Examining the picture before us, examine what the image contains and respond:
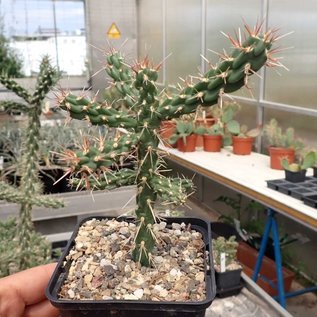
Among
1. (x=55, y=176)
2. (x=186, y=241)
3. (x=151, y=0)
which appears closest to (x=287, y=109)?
(x=55, y=176)

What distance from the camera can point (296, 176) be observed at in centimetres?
174

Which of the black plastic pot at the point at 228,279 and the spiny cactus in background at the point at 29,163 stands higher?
the spiny cactus in background at the point at 29,163

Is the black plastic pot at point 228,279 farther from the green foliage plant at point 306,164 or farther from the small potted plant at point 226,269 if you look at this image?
the green foliage plant at point 306,164

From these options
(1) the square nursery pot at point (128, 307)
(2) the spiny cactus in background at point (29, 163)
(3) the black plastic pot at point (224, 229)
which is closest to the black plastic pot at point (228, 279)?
(2) the spiny cactus in background at point (29, 163)

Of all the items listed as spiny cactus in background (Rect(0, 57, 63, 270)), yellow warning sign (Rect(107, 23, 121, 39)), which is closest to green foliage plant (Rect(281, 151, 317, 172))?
spiny cactus in background (Rect(0, 57, 63, 270))

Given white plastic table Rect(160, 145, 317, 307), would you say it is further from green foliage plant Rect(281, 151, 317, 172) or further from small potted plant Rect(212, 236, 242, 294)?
small potted plant Rect(212, 236, 242, 294)

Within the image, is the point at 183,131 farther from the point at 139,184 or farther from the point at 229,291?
the point at 139,184

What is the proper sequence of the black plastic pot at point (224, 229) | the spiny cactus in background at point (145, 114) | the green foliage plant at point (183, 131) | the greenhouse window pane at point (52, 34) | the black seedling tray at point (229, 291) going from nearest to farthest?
1. the spiny cactus in background at point (145, 114)
2. the black seedling tray at point (229, 291)
3. the black plastic pot at point (224, 229)
4. the green foliage plant at point (183, 131)
5. the greenhouse window pane at point (52, 34)

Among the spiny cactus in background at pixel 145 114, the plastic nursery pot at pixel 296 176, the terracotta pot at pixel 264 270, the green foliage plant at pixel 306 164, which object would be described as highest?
the spiny cactus in background at pixel 145 114

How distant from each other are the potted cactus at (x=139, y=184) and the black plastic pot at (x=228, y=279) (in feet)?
2.46

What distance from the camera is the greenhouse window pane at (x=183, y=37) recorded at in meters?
3.18

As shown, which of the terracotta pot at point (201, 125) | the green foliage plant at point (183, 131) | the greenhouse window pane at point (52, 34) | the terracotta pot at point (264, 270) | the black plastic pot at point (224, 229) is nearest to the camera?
the terracotta pot at point (264, 270)

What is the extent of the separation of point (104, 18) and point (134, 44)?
455 millimetres

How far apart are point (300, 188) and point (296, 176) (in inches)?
4.5
